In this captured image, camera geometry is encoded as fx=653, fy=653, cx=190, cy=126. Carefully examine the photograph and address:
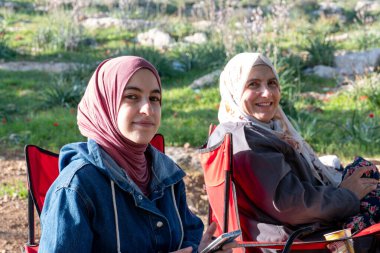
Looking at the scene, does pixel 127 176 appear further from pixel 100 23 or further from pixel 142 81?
pixel 100 23

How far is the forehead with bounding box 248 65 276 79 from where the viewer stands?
3.78m

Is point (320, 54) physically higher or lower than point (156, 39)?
higher

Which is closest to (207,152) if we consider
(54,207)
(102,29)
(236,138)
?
(236,138)

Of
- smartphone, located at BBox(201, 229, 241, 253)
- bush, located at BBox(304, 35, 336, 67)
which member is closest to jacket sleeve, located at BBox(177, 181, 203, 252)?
smartphone, located at BBox(201, 229, 241, 253)

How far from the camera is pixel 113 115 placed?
2.58 metres

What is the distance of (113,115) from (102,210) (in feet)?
1.28

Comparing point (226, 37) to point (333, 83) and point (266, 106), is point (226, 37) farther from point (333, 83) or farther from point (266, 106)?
point (266, 106)

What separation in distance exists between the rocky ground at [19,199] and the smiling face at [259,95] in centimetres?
175

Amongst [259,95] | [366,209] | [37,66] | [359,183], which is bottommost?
[37,66]

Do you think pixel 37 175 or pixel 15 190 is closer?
pixel 37 175

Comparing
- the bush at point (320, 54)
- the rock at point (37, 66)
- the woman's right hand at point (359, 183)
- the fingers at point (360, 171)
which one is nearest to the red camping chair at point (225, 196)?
the woman's right hand at point (359, 183)

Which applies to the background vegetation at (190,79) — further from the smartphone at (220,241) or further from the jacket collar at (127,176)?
the smartphone at (220,241)

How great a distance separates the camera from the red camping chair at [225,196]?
3125 millimetres

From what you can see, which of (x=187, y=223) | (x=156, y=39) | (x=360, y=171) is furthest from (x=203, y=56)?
(x=187, y=223)
